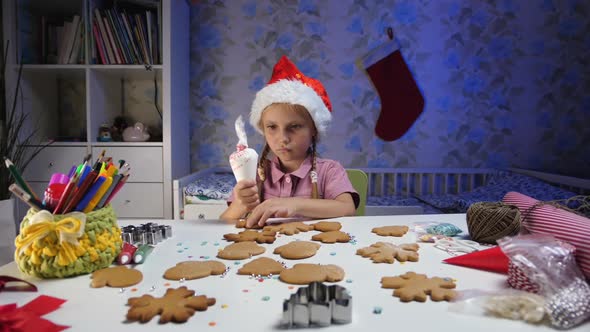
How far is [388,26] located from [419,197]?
1215 mm

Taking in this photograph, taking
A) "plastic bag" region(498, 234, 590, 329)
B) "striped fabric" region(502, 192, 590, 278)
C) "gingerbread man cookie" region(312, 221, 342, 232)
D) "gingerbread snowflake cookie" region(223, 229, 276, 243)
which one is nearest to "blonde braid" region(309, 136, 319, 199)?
"gingerbread man cookie" region(312, 221, 342, 232)

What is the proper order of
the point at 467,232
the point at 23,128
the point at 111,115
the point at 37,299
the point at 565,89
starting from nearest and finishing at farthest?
1. the point at 37,299
2. the point at 467,232
3. the point at 23,128
4. the point at 111,115
5. the point at 565,89

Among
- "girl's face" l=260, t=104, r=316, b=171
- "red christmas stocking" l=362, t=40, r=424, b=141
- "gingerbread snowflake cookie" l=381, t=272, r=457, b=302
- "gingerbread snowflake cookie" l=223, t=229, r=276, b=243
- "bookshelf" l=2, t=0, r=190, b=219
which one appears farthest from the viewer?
"red christmas stocking" l=362, t=40, r=424, b=141

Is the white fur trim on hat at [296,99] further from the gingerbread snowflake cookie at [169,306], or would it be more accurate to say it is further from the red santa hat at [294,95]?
the gingerbread snowflake cookie at [169,306]

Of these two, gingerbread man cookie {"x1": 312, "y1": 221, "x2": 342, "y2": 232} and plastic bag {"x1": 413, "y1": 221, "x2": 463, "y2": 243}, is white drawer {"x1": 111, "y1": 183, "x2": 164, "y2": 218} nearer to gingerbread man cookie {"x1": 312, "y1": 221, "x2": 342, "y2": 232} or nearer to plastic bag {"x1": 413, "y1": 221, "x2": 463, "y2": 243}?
gingerbread man cookie {"x1": 312, "y1": 221, "x2": 342, "y2": 232}

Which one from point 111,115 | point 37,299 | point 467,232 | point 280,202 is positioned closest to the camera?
point 37,299

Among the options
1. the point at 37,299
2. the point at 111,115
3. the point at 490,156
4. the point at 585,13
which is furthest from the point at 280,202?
the point at 585,13

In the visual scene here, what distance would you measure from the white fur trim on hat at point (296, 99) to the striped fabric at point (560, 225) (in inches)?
26.6

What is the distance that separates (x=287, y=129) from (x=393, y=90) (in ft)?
5.74

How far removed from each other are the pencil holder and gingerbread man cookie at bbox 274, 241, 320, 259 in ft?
0.92

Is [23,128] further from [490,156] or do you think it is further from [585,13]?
[585,13]

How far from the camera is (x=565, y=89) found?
2.85 meters

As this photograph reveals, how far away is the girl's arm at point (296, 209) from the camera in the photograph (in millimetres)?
872

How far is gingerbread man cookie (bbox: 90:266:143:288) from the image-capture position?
0.51 m
